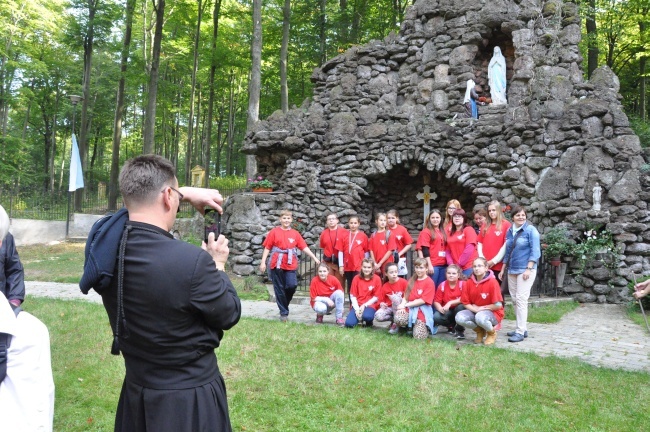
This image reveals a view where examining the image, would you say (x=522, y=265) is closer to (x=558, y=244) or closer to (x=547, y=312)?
(x=547, y=312)

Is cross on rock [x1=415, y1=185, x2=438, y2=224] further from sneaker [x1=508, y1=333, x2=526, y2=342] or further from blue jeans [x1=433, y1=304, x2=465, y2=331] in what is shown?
sneaker [x1=508, y1=333, x2=526, y2=342]

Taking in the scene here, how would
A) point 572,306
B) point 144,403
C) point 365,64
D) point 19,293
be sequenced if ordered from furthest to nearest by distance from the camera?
point 365,64
point 572,306
point 19,293
point 144,403

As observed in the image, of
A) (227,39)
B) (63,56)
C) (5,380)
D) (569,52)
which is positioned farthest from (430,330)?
(63,56)

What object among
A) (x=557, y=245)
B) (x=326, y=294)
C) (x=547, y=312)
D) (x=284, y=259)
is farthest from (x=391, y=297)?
(x=557, y=245)

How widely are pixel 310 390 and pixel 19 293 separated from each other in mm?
2555

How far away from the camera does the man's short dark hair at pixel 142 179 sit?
1866 millimetres

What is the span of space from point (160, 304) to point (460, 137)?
10.5 m

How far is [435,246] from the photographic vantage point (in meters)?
7.09

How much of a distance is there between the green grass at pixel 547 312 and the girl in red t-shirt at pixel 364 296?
253 cm

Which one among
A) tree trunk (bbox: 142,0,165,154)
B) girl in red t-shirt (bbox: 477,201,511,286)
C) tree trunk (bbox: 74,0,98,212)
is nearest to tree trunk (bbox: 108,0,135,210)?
tree trunk (bbox: 74,0,98,212)

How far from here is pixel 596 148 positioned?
9.85m

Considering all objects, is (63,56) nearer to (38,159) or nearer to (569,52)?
(38,159)

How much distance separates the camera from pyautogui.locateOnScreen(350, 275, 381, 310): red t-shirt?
6.64 meters

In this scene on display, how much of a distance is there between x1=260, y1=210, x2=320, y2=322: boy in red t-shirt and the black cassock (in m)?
4.92
